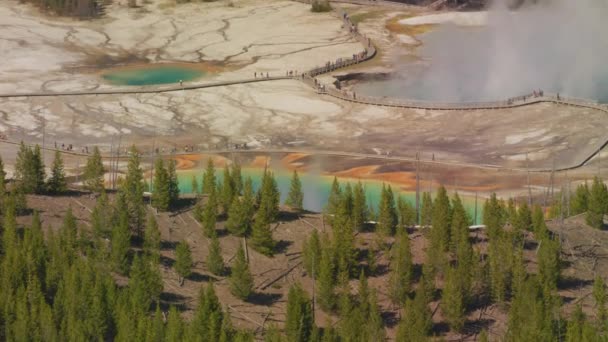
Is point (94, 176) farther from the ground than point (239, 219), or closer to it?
farther from the ground

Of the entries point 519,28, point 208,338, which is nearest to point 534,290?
point 208,338

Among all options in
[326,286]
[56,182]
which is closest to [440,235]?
[326,286]

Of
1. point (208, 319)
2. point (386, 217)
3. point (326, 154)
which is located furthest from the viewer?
point (326, 154)

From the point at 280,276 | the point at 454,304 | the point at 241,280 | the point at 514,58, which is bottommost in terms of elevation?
the point at 454,304

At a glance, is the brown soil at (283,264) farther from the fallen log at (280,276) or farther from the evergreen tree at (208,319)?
the evergreen tree at (208,319)

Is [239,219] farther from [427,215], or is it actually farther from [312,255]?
[427,215]

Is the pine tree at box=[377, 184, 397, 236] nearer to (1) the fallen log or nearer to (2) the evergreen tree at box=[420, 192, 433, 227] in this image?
(2) the evergreen tree at box=[420, 192, 433, 227]

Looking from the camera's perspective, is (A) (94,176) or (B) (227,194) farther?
(A) (94,176)

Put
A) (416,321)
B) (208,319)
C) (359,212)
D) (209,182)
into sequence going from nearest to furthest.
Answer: (208,319), (416,321), (359,212), (209,182)

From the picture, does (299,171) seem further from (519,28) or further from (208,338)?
(519,28)
